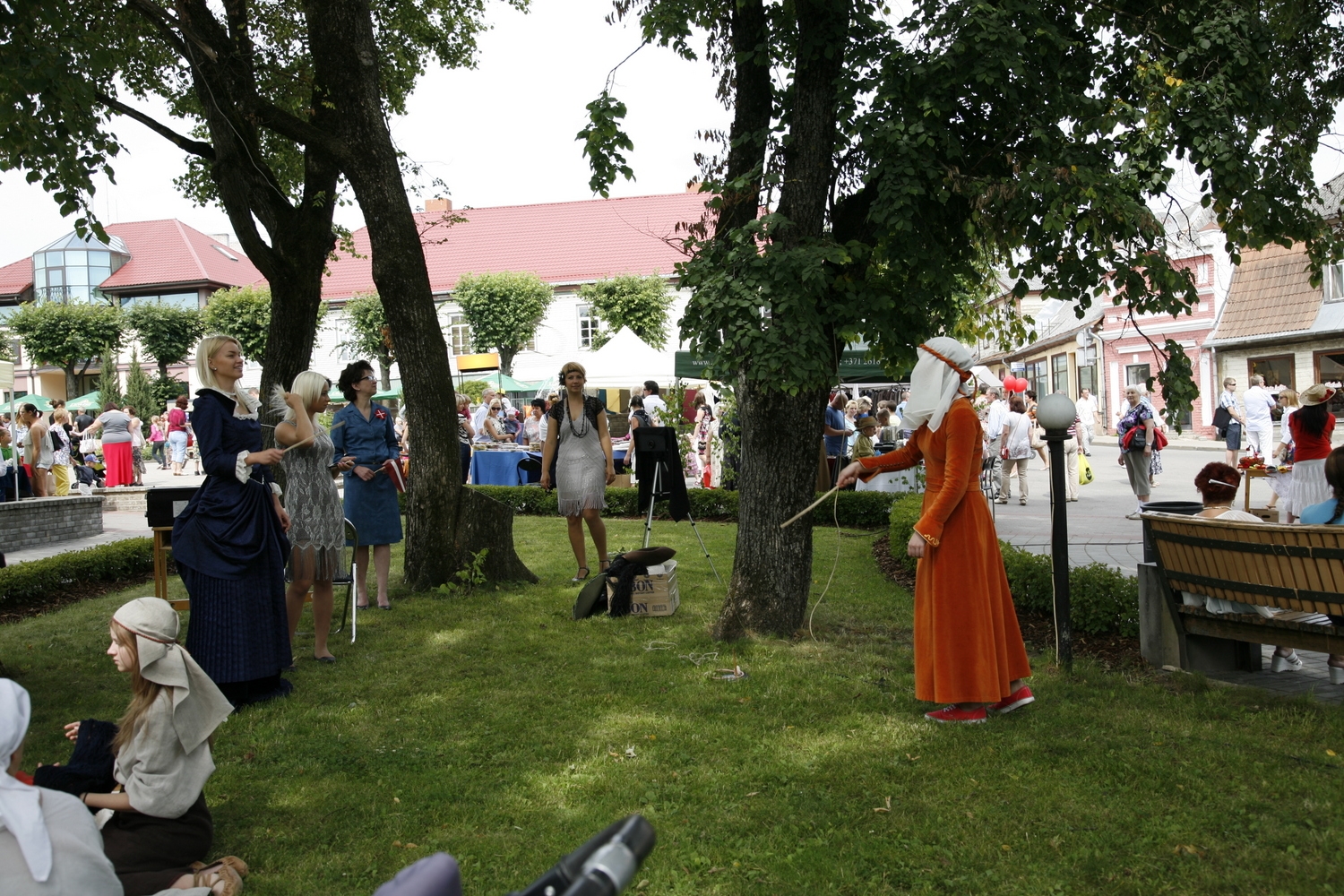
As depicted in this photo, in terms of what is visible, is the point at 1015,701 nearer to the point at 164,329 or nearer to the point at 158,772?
the point at 158,772

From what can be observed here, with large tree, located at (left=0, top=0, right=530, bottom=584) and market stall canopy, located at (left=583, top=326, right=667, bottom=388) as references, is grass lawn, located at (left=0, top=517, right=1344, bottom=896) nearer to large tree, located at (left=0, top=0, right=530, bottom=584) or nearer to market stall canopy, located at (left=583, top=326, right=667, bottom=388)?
large tree, located at (left=0, top=0, right=530, bottom=584)

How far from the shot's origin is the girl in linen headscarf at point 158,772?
10.9ft

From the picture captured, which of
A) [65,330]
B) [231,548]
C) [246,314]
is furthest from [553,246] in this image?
[231,548]

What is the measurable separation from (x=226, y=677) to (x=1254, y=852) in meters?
4.59

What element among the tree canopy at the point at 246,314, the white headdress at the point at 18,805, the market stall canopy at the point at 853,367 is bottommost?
the white headdress at the point at 18,805

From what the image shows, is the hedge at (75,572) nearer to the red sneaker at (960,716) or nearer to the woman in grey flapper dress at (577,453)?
the woman in grey flapper dress at (577,453)

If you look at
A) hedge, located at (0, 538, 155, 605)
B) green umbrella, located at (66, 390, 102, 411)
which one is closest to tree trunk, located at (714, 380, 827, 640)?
hedge, located at (0, 538, 155, 605)

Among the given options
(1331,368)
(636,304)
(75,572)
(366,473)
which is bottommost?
(75,572)

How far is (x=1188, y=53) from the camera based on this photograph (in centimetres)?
585

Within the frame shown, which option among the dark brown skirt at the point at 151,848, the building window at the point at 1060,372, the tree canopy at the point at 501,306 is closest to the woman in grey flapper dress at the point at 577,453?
the dark brown skirt at the point at 151,848

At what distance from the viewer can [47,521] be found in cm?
1362

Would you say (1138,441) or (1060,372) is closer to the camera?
(1138,441)

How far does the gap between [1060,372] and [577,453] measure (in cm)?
4385

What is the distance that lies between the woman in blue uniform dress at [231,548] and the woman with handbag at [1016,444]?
12.7 m
